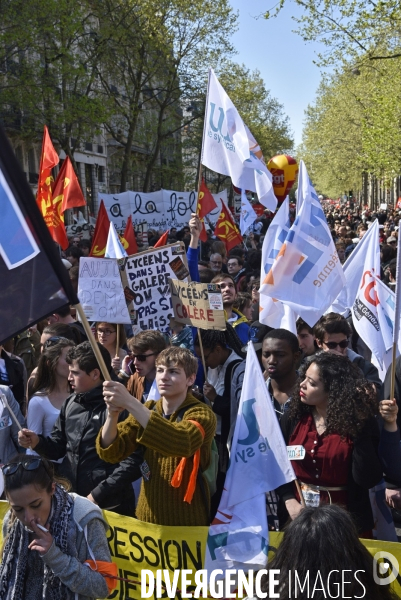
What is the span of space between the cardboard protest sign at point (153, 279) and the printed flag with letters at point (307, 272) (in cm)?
90

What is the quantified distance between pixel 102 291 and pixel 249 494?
310cm

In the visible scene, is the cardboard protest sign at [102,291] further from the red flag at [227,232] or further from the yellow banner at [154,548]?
the red flag at [227,232]

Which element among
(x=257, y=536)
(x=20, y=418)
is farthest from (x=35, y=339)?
(x=257, y=536)

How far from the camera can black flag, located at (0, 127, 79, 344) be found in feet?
9.72

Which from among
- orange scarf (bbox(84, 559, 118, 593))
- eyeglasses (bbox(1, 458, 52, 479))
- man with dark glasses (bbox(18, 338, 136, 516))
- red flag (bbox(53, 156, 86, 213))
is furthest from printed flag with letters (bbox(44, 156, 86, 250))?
orange scarf (bbox(84, 559, 118, 593))

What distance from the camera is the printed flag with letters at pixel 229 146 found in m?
7.92

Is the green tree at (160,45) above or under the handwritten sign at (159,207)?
above

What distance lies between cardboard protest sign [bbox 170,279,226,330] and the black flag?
252cm

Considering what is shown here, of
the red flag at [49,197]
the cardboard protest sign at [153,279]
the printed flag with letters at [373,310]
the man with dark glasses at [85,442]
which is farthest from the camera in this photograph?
the red flag at [49,197]

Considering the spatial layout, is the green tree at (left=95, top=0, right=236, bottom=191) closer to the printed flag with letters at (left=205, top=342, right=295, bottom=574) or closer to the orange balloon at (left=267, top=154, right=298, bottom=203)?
the orange balloon at (left=267, top=154, right=298, bottom=203)

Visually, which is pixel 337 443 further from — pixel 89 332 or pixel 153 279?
pixel 153 279

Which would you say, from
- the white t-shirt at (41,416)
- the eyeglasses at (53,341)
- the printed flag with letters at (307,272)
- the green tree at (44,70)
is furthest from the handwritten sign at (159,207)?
the white t-shirt at (41,416)

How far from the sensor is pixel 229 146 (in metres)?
7.99

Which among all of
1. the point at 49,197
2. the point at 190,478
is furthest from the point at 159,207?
the point at 190,478
